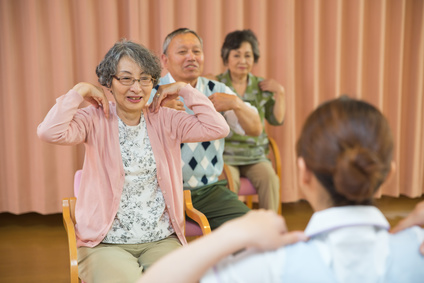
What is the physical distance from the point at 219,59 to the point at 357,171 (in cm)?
299

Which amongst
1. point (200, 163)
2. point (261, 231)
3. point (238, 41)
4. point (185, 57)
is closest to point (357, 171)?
point (261, 231)

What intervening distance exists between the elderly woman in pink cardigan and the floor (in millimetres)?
1080

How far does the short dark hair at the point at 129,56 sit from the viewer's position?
76.2 inches

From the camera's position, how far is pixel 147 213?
1.90 m

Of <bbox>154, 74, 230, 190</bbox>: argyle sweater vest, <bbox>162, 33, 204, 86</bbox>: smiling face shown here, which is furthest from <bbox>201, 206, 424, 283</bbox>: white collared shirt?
<bbox>162, 33, 204, 86</bbox>: smiling face

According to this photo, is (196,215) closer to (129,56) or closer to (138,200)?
(138,200)

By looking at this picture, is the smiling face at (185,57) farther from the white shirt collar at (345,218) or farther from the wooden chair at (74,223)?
the white shirt collar at (345,218)

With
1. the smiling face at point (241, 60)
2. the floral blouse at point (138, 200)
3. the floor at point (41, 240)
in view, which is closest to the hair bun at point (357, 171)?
the floral blouse at point (138, 200)

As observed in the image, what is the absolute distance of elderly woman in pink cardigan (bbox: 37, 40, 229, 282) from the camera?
1834 millimetres

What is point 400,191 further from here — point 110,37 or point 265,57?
point 110,37

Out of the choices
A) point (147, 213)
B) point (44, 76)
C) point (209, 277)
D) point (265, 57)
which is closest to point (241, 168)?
point (265, 57)

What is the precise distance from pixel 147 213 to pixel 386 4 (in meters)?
3.27

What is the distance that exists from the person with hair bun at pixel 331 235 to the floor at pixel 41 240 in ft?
6.82

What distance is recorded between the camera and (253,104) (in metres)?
3.34
